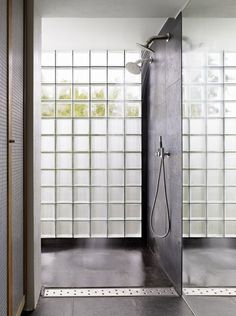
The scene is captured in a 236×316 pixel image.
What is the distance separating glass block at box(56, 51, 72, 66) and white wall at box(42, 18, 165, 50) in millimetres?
108

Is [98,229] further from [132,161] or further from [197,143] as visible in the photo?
[197,143]

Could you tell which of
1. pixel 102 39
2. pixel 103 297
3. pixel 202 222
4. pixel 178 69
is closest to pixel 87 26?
pixel 102 39

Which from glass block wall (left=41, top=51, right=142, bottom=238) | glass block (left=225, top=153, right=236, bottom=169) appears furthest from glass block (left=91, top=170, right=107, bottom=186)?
glass block (left=225, top=153, right=236, bottom=169)

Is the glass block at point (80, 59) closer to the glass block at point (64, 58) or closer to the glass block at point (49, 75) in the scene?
the glass block at point (64, 58)

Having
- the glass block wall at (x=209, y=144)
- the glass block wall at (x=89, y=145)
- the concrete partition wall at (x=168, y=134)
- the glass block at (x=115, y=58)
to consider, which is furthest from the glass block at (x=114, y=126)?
the glass block wall at (x=209, y=144)

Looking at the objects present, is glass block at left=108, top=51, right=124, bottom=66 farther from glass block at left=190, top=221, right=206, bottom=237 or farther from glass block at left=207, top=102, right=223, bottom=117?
glass block at left=190, top=221, right=206, bottom=237

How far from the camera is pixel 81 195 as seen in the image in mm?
4445

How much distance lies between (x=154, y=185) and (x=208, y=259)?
179 cm

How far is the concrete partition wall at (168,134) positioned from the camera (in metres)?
3.01

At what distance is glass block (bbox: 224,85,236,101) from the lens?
1.99m

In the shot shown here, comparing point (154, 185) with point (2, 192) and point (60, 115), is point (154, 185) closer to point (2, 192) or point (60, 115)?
point (60, 115)

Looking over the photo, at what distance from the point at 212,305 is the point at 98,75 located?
2.89 m

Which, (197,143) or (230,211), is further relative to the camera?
(197,143)

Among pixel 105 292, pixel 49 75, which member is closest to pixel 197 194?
pixel 105 292
